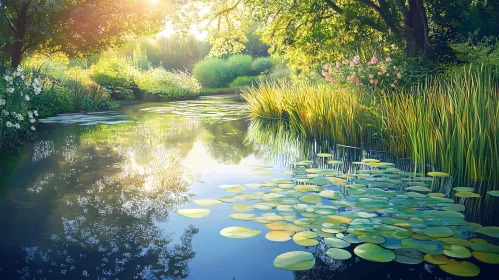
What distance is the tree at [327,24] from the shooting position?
11859 mm

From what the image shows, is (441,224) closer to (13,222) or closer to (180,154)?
(13,222)

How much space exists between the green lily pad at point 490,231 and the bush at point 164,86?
1989cm

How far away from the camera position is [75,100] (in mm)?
14953

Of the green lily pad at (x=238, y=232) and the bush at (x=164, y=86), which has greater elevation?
the bush at (x=164, y=86)

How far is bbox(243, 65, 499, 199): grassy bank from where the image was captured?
4871 millimetres

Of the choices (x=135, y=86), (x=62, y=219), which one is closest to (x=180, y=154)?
(x=62, y=219)

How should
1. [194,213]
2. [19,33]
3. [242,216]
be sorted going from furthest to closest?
[19,33], [194,213], [242,216]

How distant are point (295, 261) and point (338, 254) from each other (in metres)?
0.30

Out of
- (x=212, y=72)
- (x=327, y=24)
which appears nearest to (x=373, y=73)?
(x=327, y=24)

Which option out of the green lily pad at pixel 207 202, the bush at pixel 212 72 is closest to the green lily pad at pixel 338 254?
the green lily pad at pixel 207 202

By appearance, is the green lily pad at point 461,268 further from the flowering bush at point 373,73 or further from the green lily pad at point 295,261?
the flowering bush at point 373,73

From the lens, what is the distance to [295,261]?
287 cm

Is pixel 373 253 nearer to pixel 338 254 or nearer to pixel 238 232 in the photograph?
pixel 338 254

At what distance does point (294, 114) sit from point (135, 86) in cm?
1397
